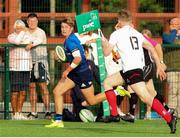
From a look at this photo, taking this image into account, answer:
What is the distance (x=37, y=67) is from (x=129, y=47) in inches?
165

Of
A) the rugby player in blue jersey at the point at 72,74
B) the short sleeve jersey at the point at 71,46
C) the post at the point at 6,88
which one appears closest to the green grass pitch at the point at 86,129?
the rugby player in blue jersey at the point at 72,74

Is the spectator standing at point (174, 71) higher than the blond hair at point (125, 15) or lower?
lower

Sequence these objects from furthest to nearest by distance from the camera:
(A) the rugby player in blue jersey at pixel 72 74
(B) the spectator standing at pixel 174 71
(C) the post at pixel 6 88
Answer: (B) the spectator standing at pixel 174 71 < (C) the post at pixel 6 88 < (A) the rugby player in blue jersey at pixel 72 74

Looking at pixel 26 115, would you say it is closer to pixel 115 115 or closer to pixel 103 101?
pixel 103 101

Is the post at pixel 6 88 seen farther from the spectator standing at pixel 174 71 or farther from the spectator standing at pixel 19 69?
the spectator standing at pixel 174 71

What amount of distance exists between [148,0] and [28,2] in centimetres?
237

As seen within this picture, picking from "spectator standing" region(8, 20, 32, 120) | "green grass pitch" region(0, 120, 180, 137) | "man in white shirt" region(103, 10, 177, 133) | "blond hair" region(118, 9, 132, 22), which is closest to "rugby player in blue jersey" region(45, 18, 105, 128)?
"green grass pitch" region(0, 120, 180, 137)

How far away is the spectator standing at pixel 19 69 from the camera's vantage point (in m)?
17.8

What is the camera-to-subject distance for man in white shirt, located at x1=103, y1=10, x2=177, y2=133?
44.7ft

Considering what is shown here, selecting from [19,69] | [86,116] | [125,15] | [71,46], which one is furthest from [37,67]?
[125,15]

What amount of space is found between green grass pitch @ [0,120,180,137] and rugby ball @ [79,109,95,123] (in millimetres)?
416

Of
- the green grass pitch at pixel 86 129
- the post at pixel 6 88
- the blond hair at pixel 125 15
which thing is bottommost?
the green grass pitch at pixel 86 129

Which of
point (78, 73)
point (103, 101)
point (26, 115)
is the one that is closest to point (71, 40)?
point (78, 73)

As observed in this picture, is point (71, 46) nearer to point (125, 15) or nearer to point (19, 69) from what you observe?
point (125, 15)
